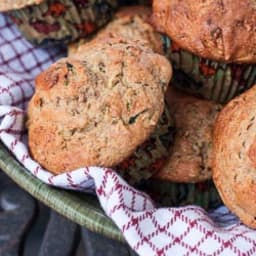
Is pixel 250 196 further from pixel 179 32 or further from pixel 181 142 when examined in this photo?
pixel 179 32

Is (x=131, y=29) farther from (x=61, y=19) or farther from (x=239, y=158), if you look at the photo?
(x=239, y=158)

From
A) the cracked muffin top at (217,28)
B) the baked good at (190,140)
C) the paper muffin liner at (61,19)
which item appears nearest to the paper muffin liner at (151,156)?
the baked good at (190,140)

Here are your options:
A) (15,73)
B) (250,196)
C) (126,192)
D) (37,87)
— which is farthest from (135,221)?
(15,73)

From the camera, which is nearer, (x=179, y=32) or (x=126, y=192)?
(x=126, y=192)

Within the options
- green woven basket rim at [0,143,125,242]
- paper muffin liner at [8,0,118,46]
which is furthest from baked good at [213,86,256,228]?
paper muffin liner at [8,0,118,46]

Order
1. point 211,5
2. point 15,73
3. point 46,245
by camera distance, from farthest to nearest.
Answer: point 15,73
point 46,245
point 211,5

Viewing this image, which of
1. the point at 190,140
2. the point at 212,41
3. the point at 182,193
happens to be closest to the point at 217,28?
the point at 212,41
